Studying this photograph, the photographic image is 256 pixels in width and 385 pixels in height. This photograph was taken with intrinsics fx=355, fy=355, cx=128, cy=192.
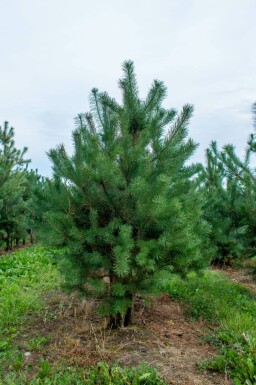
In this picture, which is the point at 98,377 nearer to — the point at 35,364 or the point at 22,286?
the point at 35,364

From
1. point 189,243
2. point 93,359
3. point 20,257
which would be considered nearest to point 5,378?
point 93,359

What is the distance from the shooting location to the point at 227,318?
4.32 meters

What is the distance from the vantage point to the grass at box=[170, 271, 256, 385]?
314cm

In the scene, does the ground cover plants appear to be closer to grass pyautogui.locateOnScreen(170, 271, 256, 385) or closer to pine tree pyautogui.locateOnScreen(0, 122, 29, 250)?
grass pyautogui.locateOnScreen(170, 271, 256, 385)

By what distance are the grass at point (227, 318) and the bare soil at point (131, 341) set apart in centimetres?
14

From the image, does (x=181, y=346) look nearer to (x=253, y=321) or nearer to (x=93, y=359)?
(x=93, y=359)

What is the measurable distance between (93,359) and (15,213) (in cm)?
1052

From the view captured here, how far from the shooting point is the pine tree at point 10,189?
9.71 metres

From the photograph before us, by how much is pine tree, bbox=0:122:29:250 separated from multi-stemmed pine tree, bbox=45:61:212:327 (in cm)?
621

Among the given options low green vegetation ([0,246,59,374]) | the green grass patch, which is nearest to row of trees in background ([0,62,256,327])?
low green vegetation ([0,246,59,374])

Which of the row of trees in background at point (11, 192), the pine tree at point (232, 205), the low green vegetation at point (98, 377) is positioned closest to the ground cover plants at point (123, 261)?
the low green vegetation at point (98, 377)

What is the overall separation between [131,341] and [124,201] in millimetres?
1395

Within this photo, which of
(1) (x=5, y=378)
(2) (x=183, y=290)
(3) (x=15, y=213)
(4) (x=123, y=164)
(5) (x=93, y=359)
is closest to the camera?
(1) (x=5, y=378)

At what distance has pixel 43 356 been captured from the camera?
336 centimetres
